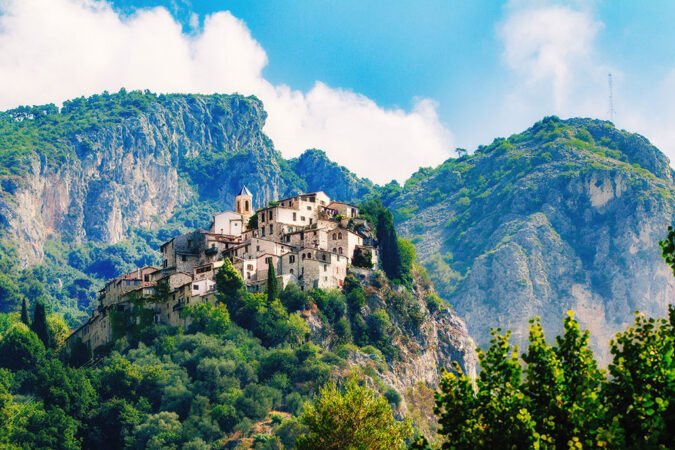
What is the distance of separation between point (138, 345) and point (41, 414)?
14922mm

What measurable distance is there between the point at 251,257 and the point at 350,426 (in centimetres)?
5356

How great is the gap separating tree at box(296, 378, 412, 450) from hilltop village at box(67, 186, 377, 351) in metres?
45.4

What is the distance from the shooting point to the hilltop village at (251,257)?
9794 centimetres

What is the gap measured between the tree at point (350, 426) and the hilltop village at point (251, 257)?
149 feet

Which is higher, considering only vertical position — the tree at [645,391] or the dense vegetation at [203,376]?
the dense vegetation at [203,376]

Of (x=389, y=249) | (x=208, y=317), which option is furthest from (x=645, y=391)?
(x=389, y=249)

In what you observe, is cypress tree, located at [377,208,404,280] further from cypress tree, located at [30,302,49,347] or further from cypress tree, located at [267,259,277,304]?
cypress tree, located at [30,302,49,347]

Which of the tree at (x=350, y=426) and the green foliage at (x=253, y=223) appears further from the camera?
the green foliage at (x=253, y=223)

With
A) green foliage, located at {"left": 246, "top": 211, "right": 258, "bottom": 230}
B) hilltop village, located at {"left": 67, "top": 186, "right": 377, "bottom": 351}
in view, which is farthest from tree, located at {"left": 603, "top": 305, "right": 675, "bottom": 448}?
green foliage, located at {"left": 246, "top": 211, "right": 258, "bottom": 230}

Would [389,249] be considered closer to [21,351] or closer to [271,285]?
[271,285]

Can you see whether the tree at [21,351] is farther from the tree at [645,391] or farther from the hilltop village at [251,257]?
the tree at [645,391]

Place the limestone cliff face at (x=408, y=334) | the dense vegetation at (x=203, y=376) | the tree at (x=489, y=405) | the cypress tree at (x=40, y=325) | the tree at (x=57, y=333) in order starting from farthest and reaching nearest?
1. the tree at (x=57, y=333)
2. the cypress tree at (x=40, y=325)
3. the limestone cliff face at (x=408, y=334)
4. the dense vegetation at (x=203, y=376)
5. the tree at (x=489, y=405)

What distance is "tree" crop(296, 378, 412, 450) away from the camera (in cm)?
4759

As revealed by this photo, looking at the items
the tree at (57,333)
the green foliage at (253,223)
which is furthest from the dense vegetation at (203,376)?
the green foliage at (253,223)
